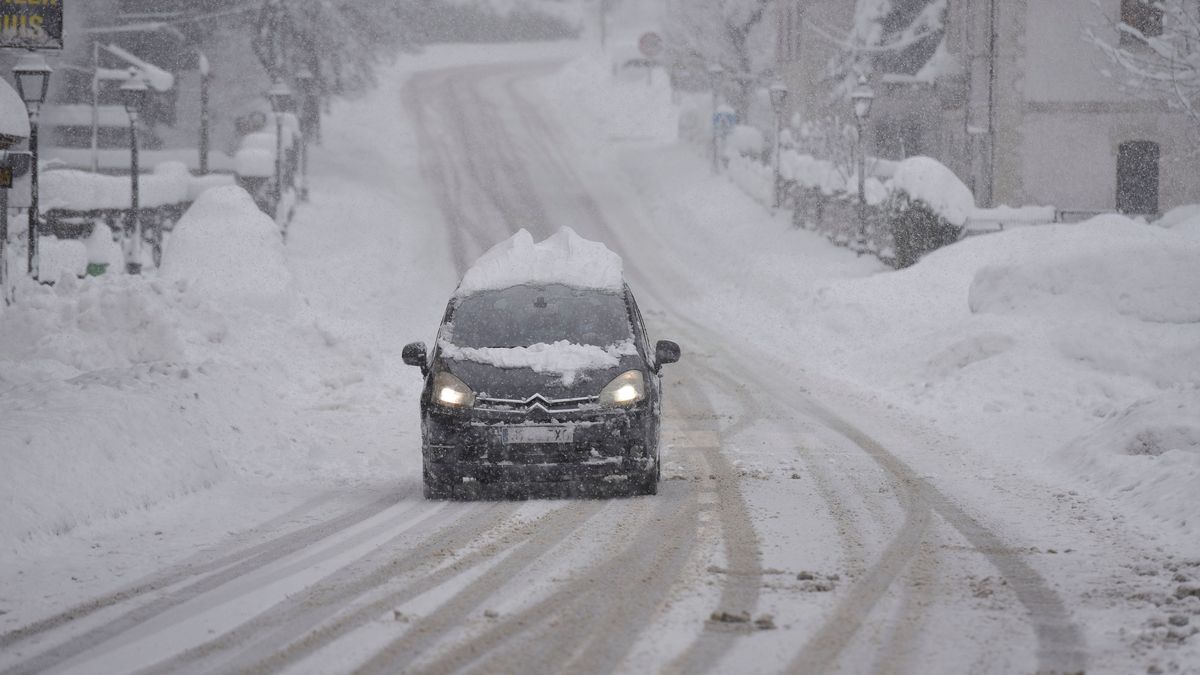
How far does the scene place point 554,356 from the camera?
9.90m

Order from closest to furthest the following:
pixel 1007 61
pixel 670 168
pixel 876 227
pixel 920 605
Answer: pixel 920 605
pixel 876 227
pixel 1007 61
pixel 670 168

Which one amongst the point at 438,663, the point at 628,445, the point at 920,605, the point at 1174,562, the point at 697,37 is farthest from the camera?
the point at 697,37

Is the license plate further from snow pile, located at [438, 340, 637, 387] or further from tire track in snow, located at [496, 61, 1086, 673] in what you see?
tire track in snow, located at [496, 61, 1086, 673]

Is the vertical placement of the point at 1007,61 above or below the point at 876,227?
above

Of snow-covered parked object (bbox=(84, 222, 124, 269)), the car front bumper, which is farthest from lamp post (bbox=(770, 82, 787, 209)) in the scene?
the car front bumper

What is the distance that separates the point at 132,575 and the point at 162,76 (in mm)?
36154

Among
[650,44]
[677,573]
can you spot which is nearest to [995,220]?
[677,573]

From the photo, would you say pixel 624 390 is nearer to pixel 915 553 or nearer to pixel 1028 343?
pixel 915 553

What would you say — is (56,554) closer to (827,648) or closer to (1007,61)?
(827,648)

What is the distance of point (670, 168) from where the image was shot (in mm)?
45969

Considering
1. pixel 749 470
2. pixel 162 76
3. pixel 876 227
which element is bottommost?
pixel 749 470

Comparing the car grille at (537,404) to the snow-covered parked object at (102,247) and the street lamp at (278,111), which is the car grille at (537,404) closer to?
the snow-covered parked object at (102,247)

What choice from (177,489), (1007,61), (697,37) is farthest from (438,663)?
(697,37)

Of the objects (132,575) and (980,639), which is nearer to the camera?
(980,639)
